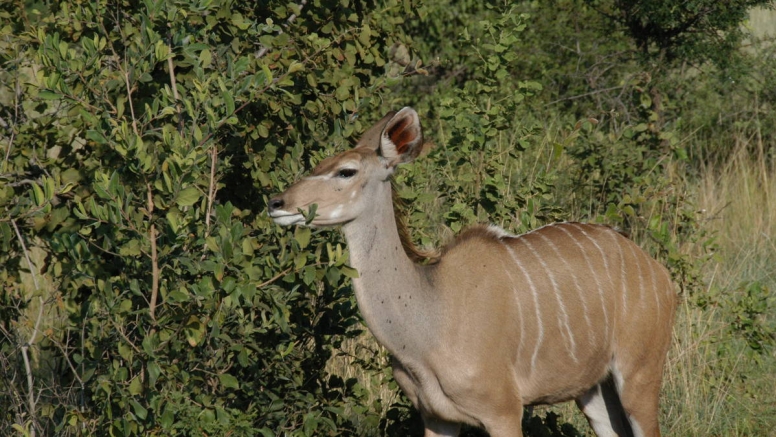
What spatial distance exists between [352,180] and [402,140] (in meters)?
0.26

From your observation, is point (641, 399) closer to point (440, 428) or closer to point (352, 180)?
point (440, 428)

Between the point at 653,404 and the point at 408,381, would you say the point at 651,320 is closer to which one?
the point at 653,404

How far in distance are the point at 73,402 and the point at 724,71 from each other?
5330 mm

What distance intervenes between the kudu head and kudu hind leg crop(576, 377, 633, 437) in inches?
55.8

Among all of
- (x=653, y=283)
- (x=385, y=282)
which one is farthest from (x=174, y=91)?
(x=653, y=283)

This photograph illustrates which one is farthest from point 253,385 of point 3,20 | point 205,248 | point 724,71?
point 724,71

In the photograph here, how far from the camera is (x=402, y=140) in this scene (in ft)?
12.0

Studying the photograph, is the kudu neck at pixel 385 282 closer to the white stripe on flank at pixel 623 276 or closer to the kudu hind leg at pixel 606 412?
the white stripe on flank at pixel 623 276

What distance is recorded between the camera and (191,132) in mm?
3422

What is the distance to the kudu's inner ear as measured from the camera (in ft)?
11.8

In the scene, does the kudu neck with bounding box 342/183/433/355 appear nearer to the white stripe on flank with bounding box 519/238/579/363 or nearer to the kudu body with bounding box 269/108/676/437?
the kudu body with bounding box 269/108/676/437

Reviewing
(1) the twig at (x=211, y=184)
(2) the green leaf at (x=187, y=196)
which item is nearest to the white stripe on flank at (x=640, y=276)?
(1) the twig at (x=211, y=184)

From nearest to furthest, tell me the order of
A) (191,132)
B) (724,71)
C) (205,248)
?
(191,132) < (205,248) < (724,71)

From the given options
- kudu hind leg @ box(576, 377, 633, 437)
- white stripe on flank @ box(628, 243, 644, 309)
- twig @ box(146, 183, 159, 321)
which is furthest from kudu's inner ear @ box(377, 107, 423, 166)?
kudu hind leg @ box(576, 377, 633, 437)
